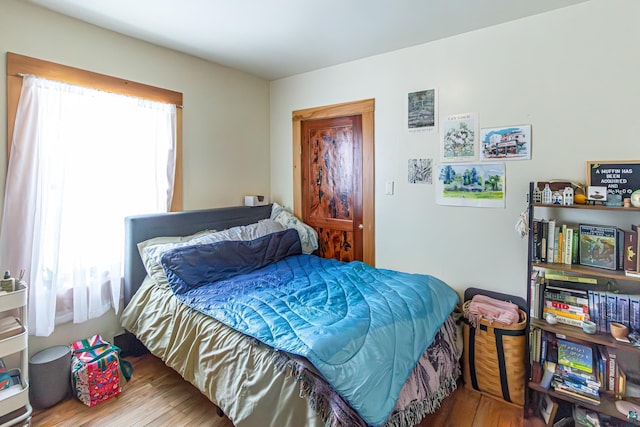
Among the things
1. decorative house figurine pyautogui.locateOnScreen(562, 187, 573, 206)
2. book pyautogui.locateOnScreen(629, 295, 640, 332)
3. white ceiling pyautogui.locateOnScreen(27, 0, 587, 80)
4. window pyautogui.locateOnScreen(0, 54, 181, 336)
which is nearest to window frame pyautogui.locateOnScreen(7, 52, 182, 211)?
window pyautogui.locateOnScreen(0, 54, 181, 336)

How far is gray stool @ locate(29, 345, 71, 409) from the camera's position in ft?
6.66

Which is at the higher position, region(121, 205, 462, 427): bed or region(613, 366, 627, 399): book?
region(121, 205, 462, 427): bed

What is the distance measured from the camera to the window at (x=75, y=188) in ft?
6.88

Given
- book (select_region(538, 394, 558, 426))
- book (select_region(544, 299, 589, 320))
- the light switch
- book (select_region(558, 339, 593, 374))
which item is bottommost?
book (select_region(538, 394, 558, 426))

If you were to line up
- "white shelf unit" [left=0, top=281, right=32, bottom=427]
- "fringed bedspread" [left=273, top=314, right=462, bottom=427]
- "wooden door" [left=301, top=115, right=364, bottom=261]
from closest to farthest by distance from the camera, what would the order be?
"fringed bedspread" [left=273, top=314, right=462, bottom=427] → "white shelf unit" [left=0, top=281, right=32, bottom=427] → "wooden door" [left=301, top=115, right=364, bottom=261]

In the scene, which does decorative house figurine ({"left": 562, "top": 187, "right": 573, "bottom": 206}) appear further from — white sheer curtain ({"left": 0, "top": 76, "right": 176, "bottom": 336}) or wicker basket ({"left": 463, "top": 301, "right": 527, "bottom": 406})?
white sheer curtain ({"left": 0, "top": 76, "right": 176, "bottom": 336})

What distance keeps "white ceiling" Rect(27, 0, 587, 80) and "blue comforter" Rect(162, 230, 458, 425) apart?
1652 millimetres

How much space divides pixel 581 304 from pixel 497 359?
609mm

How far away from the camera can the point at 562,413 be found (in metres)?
1.95

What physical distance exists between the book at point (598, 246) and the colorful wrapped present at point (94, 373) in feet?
10.00

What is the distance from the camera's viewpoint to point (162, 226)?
2.74 m

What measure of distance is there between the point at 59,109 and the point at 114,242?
3.28ft

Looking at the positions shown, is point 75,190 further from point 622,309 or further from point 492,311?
point 622,309

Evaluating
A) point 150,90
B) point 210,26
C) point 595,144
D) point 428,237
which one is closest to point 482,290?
point 428,237
